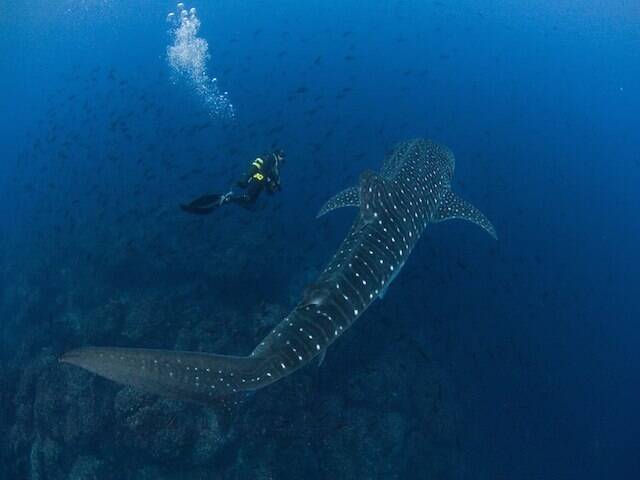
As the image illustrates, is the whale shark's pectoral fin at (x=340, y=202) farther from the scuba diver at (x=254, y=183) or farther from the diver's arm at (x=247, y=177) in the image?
the diver's arm at (x=247, y=177)

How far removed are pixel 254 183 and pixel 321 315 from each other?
527 cm

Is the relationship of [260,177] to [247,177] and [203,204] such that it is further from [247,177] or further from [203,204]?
[203,204]

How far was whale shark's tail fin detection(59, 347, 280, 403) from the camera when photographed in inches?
134

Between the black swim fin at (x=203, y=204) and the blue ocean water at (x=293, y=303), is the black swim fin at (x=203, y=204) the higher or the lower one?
the higher one

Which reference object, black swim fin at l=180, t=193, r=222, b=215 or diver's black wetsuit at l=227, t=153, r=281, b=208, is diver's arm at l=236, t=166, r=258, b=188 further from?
black swim fin at l=180, t=193, r=222, b=215

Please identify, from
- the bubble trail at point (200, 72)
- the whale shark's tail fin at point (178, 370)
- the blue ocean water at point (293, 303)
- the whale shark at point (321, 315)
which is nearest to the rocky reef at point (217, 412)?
the blue ocean water at point (293, 303)

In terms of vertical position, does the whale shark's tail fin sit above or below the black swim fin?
above

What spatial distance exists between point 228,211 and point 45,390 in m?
6.75

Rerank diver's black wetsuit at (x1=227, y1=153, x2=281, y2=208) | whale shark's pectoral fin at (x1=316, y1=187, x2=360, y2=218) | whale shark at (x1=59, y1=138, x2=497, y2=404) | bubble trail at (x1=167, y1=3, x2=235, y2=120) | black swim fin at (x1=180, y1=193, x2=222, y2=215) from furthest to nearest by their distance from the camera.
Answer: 1. bubble trail at (x1=167, y1=3, x2=235, y2=120)
2. whale shark's pectoral fin at (x1=316, y1=187, x2=360, y2=218)
3. black swim fin at (x1=180, y1=193, x2=222, y2=215)
4. diver's black wetsuit at (x1=227, y1=153, x2=281, y2=208)
5. whale shark at (x1=59, y1=138, x2=497, y2=404)

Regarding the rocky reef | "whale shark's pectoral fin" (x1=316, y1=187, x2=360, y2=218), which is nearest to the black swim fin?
"whale shark's pectoral fin" (x1=316, y1=187, x2=360, y2=218)

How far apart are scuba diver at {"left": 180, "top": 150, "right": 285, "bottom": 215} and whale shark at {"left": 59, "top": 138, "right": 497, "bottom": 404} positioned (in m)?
2.84

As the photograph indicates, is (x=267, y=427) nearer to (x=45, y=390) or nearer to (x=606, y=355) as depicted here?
(x=45, y=390)

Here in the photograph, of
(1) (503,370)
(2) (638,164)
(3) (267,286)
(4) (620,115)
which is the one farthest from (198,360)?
(4) (620,115)

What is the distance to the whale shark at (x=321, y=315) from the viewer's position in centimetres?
367
